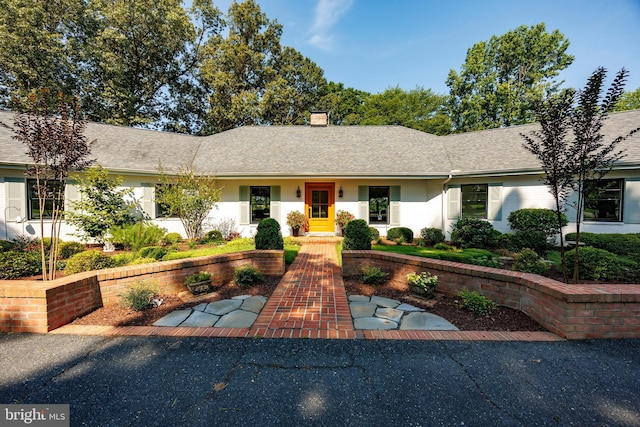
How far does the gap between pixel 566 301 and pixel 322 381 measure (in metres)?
2.98

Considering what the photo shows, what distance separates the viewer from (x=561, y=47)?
781 inches

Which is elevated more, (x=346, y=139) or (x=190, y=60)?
(x=190, y=60)

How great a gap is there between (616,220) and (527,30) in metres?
21.8

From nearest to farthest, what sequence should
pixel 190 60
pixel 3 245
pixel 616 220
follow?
1. pixel 3 245
2. pixel 616 220
3. pixel 190 60

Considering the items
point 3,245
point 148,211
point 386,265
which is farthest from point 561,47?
point 3,245

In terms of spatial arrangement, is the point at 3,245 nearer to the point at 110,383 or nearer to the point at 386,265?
the point at 110,383

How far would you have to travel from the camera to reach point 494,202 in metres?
8.71

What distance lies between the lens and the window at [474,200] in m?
9.04

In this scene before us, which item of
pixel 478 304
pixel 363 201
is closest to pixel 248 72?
pixel 363 201

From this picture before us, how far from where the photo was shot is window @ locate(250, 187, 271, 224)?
10016 millimetres

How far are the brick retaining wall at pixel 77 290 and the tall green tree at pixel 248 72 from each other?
625 inches

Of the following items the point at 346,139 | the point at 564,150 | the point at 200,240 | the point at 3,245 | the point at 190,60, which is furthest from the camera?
the point at 190,60

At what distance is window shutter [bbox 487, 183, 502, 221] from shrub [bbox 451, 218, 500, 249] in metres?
0.97

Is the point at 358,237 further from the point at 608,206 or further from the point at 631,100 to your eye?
the point at 631,100
